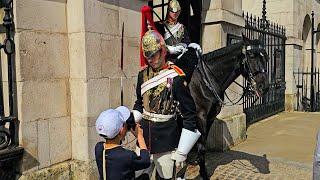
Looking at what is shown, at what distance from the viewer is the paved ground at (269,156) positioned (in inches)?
222

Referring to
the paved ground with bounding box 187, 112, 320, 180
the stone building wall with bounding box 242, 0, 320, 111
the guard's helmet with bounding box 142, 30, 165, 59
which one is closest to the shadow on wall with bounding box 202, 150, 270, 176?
the paved ground with bounding box 187, 112, 320, 180

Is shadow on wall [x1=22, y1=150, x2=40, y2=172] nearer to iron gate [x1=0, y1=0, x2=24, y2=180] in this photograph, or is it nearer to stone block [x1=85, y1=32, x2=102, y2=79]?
iron gate [x1=0, y1=0, x2=24, y2=180]

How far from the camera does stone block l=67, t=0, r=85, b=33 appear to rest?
425 centimetres

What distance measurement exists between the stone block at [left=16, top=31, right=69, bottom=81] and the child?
1.67m

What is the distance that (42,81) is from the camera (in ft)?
13.3

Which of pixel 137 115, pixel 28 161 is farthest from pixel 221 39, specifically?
pixel 28 161

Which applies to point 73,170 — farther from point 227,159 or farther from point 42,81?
point 227,159

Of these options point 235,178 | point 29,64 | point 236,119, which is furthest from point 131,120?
point 236,119

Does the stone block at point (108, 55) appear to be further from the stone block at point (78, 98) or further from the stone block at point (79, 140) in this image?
the stone block at point (79, 140)

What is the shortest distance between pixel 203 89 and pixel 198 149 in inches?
32.0

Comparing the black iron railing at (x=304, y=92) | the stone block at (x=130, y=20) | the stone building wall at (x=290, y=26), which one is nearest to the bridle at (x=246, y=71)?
the stone block at (x=130, y=20)

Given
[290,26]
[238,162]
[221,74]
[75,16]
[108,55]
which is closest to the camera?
[75,16]

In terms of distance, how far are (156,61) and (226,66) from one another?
7.50 feet

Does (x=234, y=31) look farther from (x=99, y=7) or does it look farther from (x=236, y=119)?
(x=99, y=7)
